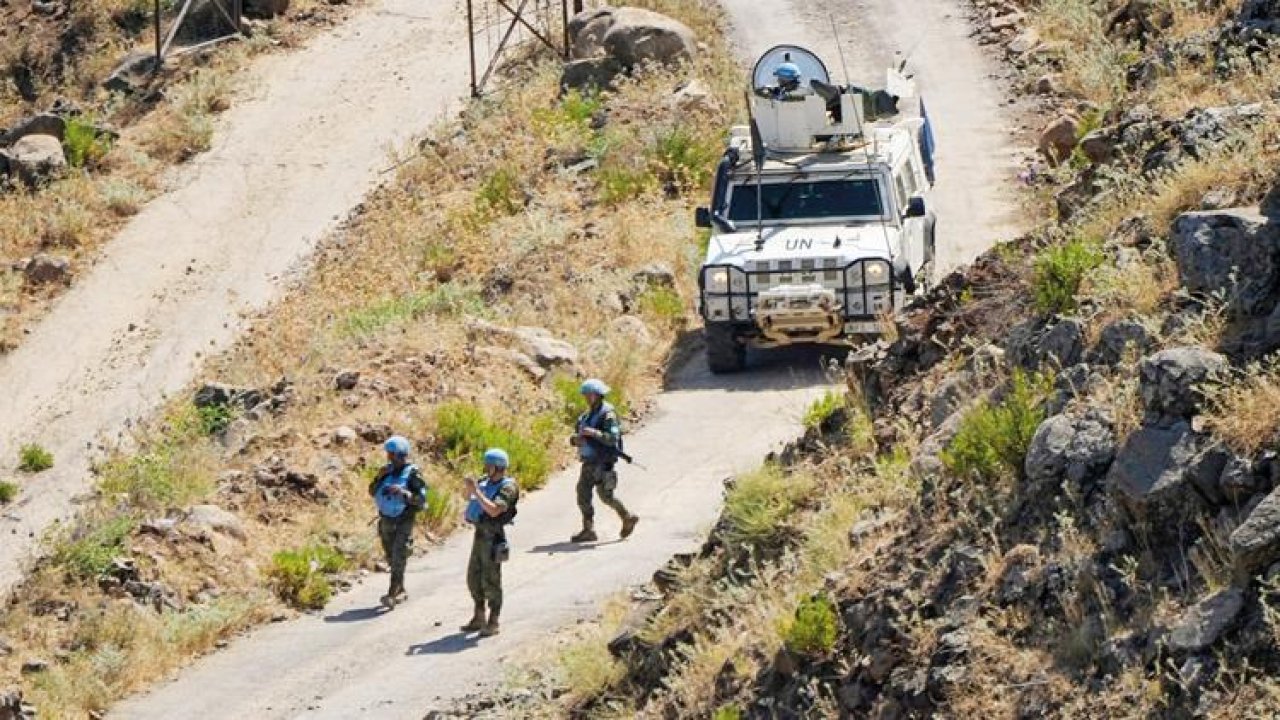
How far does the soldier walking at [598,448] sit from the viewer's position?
59.2 feet

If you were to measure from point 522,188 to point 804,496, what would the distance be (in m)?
17.1

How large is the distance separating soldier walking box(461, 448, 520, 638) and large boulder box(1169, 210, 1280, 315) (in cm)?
609

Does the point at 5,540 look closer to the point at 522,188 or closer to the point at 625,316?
the point at 625,316

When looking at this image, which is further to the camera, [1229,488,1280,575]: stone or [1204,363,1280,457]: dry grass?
[1204,363,1280,457]: dry grass

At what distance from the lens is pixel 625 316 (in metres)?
24.4

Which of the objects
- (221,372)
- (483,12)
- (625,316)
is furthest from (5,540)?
(483,12)

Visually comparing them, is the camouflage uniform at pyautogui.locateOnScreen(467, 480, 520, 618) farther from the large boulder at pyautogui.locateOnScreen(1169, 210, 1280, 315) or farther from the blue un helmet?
the blue un helmet

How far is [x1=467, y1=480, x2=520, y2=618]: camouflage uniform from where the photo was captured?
1619 cm

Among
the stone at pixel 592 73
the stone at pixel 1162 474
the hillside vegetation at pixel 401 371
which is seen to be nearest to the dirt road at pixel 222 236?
the hillside vegetation at pixel 401 371

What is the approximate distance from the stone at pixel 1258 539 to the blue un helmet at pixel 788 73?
13826 millimetres

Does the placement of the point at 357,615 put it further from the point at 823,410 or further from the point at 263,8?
the point at 263,8

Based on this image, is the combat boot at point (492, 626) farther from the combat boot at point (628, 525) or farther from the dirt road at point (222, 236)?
the dirt road at point (222, 236)

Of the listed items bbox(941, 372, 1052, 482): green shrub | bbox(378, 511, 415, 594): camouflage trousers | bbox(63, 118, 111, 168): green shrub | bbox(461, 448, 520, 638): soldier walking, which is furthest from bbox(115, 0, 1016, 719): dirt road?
bbox(63, 118, 111, 168): green shrub

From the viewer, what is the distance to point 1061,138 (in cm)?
2798
